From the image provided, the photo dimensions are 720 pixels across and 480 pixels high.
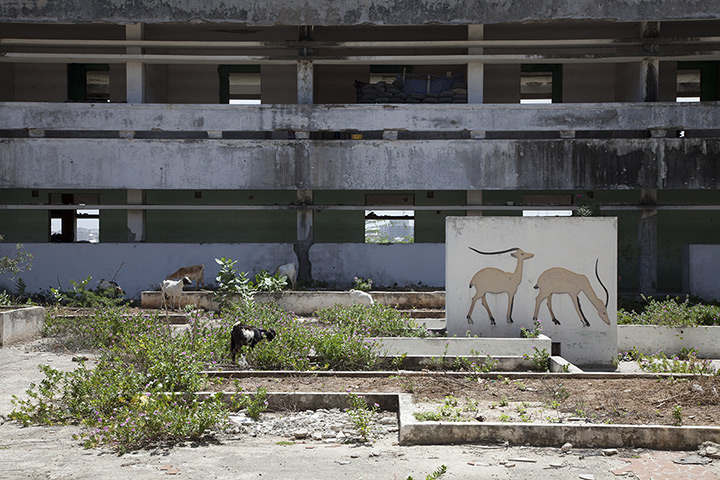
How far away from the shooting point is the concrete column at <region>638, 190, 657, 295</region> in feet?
66.9

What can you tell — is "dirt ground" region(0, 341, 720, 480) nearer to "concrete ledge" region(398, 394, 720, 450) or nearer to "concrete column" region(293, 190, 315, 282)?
"concrete ledge" region(398, 394, 720, 450)

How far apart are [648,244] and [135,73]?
1555cm

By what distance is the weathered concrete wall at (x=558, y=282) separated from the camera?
11812mm

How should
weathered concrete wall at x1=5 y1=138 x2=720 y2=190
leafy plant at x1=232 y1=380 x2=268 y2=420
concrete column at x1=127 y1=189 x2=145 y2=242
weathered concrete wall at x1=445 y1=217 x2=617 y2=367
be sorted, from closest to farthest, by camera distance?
leafy plant at x1=232 y1=380 x2=268 y2=420 < weathered concrete wall at x1=445 y1=217 x2=617 y2=367 < weathered concrete wall at x1=5 y1=138 x2=720 y2=190 < concrete column at x1=127 y1=189 x2=145 y2=242

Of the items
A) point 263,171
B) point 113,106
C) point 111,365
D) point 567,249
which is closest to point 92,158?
point 113,106

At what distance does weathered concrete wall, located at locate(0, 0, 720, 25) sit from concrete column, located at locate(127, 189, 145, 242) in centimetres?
496

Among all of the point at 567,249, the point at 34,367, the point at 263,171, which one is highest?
the point at 263,171

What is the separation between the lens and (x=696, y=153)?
19.6 meters

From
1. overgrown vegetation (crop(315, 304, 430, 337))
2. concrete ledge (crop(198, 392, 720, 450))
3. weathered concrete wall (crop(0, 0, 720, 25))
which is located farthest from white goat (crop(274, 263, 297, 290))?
concrete ledge (crop(198, 392, 720, 450))

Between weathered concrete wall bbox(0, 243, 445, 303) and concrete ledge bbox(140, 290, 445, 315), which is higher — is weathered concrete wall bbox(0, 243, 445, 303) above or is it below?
above

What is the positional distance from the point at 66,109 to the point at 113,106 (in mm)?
1362

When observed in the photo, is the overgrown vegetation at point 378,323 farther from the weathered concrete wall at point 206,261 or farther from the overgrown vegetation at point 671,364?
the weathered concrete wall at point 206,261

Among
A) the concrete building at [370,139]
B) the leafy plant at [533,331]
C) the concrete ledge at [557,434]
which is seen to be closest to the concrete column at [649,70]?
the concrete building at [370,139]

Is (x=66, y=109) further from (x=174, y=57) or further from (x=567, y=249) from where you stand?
(x=567, y=249)
